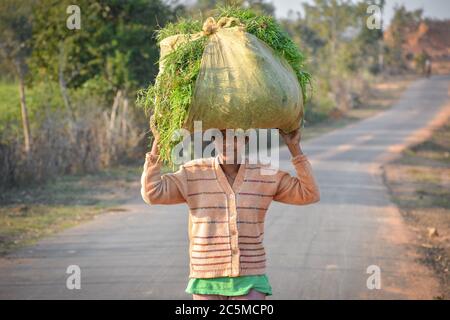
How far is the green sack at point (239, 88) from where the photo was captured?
10.7 ft

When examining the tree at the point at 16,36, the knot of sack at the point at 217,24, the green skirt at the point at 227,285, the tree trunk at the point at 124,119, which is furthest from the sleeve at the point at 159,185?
the tree trunk at the point at 124,119

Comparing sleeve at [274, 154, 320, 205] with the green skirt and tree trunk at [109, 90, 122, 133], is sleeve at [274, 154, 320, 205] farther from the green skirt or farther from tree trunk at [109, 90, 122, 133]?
tree trunk at [109, 90, 122, 133]

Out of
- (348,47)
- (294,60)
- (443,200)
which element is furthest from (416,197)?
(348,47)

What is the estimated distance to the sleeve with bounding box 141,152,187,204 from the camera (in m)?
3.29

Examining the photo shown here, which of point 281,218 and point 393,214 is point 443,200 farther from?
point 281,218

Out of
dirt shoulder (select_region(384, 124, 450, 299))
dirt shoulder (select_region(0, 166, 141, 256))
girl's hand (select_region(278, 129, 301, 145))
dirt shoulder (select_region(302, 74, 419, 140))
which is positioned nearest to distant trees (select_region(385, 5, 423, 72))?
dirt shoulder (select_region(302, 74, 419, 140))

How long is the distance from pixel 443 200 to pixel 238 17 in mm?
8903

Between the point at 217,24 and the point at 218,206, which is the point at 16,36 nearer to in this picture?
the point at 217,24

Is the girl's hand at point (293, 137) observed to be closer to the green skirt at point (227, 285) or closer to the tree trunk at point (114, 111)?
the green skirt at point (227, 285)

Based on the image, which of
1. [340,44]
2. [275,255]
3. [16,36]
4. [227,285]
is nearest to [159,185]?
[227,285]

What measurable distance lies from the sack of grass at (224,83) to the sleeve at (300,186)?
0.69ft

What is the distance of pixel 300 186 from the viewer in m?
3.45

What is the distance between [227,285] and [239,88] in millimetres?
911

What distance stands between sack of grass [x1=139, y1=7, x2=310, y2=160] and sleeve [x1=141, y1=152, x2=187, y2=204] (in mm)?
94
